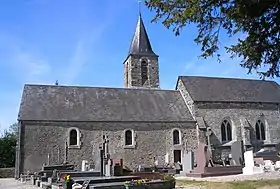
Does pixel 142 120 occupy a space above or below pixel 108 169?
above

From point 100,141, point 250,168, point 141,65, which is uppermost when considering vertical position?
point 141,65

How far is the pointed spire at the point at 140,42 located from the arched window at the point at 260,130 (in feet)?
50.2

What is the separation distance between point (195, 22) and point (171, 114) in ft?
69.7

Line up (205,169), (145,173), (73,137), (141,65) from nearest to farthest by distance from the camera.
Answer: (145,173) < (205,169) < (73,137) < (141,65)

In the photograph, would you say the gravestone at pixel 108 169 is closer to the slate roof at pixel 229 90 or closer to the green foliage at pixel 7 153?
the slate roof at pixel 229 90

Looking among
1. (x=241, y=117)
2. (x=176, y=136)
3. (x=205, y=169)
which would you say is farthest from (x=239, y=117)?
(x=205, y=169)

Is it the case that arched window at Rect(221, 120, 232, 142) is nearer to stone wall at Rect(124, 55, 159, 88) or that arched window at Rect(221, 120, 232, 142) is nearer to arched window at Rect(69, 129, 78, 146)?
stone wall at Rect(124, 55, 159, 88)

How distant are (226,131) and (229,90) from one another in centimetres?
441

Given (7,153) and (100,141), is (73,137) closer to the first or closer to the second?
(100,141)

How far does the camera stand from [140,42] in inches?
1583

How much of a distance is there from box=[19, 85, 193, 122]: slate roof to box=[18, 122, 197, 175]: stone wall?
1.93 ft

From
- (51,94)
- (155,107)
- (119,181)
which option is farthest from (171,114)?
(119,181)

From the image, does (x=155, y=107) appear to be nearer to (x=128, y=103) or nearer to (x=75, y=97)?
(x=128, y=103)

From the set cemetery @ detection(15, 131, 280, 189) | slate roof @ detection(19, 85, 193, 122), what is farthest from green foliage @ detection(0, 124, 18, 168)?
cemetery @ detection(15, 131, 280, 189)
